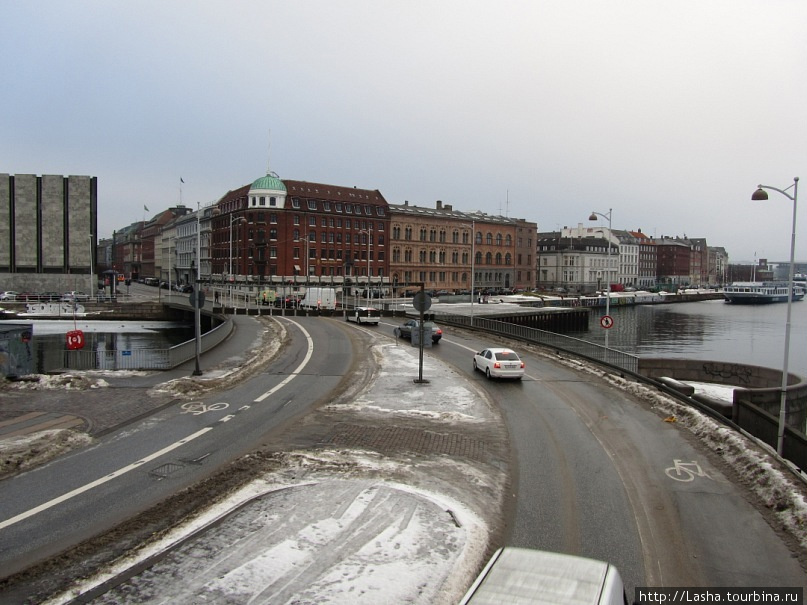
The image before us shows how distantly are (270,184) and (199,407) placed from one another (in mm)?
87148

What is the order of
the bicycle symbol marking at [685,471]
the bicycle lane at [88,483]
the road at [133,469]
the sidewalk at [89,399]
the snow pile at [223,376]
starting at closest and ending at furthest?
1. the bicycle lane at [88,483]
2. the road at [133,469]
3. the bicycle symbol marking at [685,471]
4. the sidewalk at [89,399]
5. the snow pile at [223,376]

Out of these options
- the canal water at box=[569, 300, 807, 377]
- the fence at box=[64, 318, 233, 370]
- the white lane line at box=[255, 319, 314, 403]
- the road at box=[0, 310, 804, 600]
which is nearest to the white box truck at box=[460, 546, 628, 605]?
the road at box=[0, 310, 804, 600]

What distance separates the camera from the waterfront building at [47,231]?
315 ft

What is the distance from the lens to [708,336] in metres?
80.7

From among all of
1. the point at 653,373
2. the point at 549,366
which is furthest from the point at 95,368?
the point at 653,373

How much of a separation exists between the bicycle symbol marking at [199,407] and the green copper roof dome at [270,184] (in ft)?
281

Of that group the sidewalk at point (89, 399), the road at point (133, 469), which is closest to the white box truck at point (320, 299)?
the sidewalk at point (89, 399)

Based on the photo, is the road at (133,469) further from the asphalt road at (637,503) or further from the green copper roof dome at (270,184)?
the green copper roof dome at (270,184)

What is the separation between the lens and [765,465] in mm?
12859

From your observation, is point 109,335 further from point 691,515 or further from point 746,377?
point 691,515

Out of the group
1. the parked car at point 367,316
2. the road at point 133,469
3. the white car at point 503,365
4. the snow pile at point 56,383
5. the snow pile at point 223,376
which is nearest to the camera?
the road at point 133,469

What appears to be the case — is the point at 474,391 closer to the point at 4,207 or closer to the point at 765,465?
the point at 765,465

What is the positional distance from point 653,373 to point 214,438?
108 ft

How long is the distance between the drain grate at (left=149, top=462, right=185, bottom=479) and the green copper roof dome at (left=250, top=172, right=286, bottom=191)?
302 ft
